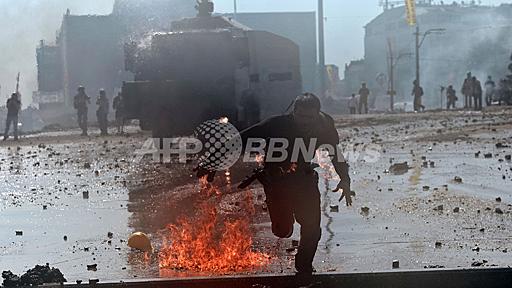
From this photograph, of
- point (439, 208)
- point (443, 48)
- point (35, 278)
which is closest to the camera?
point (35, 278)

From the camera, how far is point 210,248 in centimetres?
759

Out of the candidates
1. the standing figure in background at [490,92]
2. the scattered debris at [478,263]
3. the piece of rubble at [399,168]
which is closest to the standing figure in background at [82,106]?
the piece of rubble at [399,168]

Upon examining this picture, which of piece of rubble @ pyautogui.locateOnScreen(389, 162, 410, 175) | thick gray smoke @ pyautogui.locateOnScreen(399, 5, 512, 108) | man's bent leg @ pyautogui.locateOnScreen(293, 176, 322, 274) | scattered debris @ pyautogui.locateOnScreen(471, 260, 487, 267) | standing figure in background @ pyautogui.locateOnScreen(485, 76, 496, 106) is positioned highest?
thick gray smoke @ pyautogui.locateOnScreen(399, 5, 512, 108)

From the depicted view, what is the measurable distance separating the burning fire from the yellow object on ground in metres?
0.15

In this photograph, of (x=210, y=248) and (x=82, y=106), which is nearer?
(x=210, y=248)

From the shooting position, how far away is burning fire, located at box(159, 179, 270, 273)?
718 centimetres

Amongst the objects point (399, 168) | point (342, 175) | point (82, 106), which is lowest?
point (399, 168)

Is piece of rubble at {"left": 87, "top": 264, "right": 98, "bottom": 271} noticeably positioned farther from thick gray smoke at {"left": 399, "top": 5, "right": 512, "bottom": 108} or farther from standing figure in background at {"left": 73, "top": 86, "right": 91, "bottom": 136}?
thick gray smoke at {"left": 399, "top": 5, "right": 512, "bottom": 108}

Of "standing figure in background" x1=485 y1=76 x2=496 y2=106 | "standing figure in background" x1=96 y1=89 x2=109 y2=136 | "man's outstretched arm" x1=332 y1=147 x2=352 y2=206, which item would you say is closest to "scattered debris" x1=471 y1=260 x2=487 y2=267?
"man's outstretched arm" x1=332 y1=147 x2=352 y2=206

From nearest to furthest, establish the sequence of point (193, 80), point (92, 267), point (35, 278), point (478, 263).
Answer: point (35, 278), point (478, 263), point (92, 267), point (193, 80)

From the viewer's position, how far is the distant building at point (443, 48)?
244 feet

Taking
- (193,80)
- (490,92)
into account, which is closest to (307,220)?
(193,80)

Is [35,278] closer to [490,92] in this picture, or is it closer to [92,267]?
[92,267]

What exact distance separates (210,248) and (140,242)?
97cm
